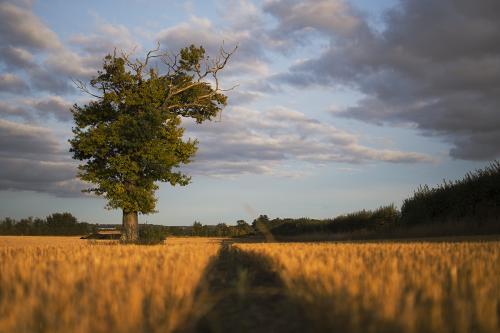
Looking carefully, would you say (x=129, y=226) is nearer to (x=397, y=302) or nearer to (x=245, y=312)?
(x=245, y=312)

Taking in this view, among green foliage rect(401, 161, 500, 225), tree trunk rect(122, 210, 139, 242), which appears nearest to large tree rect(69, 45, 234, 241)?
tree trunk rect(122, 210, 139, 242)

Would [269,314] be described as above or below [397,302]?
below

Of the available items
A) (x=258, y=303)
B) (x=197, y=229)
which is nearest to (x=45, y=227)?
(x=197, y=229)

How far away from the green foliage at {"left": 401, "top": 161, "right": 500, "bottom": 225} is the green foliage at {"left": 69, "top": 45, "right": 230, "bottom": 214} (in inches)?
512

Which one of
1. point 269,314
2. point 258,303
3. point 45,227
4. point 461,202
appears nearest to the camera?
point 269,314

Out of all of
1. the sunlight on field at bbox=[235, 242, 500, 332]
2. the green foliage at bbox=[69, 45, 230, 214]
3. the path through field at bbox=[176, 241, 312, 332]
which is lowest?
the path through field at bbox=[176, 241, 312, 332]

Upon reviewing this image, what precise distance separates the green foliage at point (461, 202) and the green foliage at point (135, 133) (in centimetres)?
1299

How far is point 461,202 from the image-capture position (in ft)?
65.6

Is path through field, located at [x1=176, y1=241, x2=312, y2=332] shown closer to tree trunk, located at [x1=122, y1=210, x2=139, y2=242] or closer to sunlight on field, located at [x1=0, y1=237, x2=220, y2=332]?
sunlight on field, located at [x1=0, y1=237, x2=220, y2=332]

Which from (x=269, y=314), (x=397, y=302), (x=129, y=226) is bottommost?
(x=269, y=314)

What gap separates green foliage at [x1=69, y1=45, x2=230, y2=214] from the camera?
2538cm

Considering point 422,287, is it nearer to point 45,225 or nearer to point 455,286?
point 455,286

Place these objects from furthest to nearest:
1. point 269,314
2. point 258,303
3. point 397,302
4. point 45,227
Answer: point 45,227 → point 258,303 → point 269,314 → point 397,302

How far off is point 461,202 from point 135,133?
53.5 ft
